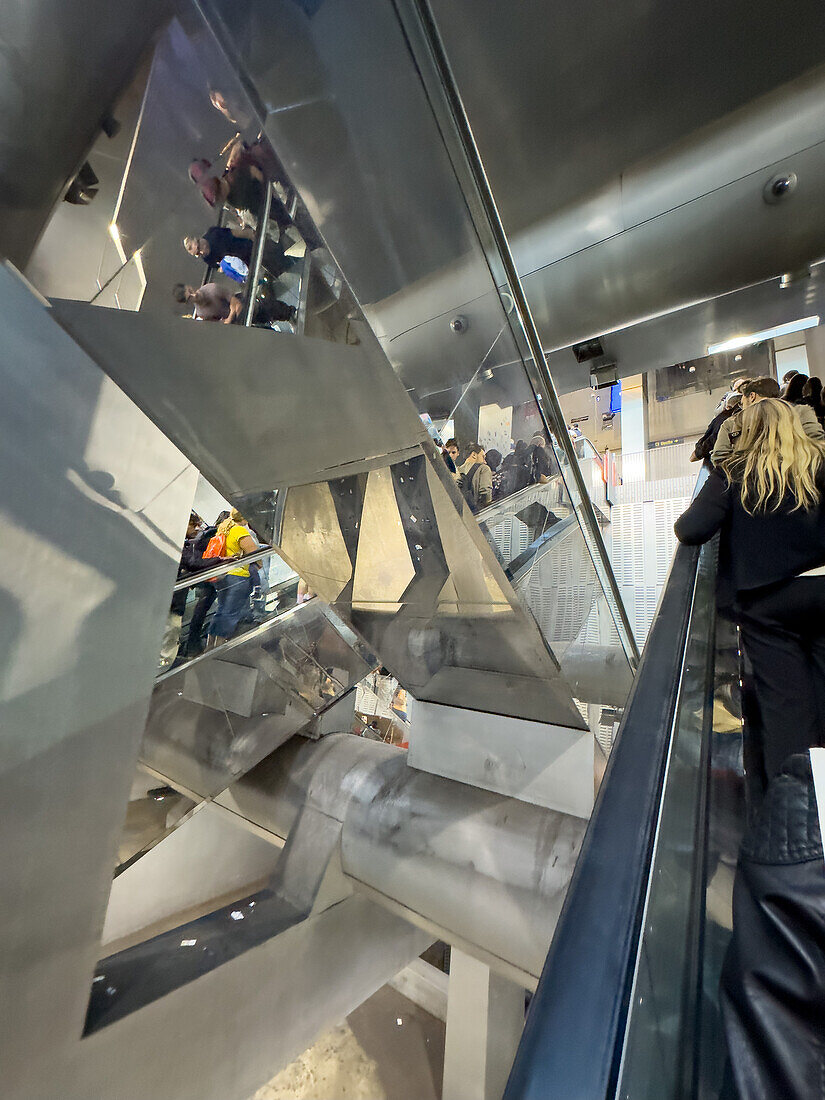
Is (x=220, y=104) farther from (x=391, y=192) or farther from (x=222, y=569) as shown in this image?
(x=222, y=569)

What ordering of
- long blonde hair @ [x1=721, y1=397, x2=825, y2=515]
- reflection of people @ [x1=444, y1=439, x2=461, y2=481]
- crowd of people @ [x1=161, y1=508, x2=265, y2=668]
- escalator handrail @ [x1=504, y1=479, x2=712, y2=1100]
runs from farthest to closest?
crowd of people @ [x1=161, y1=508, x2=265, y2=668]
long blonde hair @ [x1=721, y1=397, x2=825, y2=515]
reflection of people @ [x1=444, y1=439, x2=461, y2=481]
escalator handrail @ [x1=504, y1=479, x2=712, y2=1100]

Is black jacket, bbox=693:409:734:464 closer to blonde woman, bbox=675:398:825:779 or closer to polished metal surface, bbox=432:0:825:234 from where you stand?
blonde woman, bbox=675:398:825:779

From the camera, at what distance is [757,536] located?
1.83 metres

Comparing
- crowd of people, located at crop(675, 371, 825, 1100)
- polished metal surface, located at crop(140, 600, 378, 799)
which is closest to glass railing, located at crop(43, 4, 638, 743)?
crowd of people, located at crop(675, 371, 825, 1100)

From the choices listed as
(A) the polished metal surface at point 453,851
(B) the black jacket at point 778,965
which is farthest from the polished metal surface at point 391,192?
(A) the polished metal surface at point 453,851

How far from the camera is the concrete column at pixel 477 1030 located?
4.04 meters

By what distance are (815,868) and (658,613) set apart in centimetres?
80

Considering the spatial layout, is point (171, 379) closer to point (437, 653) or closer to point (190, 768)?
point (437, 653)

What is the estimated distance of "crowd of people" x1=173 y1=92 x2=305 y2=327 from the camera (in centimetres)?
125

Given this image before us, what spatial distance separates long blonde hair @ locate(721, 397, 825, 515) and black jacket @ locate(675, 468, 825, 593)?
3cm

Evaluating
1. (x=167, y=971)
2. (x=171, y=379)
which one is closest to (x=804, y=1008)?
(x=171, y=379)

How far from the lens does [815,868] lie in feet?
1.92

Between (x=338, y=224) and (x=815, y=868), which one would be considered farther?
(x=338, y=224)

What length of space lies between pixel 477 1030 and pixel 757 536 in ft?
15.0
